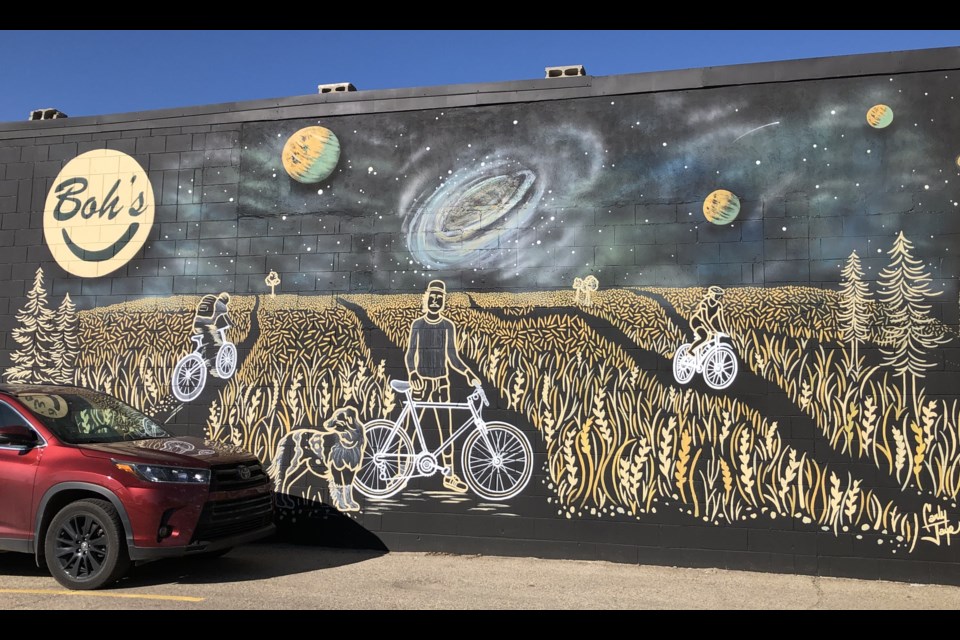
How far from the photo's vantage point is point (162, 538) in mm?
7199

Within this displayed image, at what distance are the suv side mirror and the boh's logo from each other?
361 centimetres

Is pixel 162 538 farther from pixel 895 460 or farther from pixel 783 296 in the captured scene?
pixel 895 460

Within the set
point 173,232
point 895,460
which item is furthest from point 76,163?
point 895,460

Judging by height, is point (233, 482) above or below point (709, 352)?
below

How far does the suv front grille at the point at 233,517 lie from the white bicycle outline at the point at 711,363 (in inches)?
175

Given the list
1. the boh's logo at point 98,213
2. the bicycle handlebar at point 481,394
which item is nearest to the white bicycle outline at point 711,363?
the bicycle handlebar at point 481,394

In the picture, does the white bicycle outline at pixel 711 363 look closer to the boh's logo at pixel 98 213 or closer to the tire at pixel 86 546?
the tire at pixel 86 546

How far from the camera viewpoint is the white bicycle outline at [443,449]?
30.0 ft

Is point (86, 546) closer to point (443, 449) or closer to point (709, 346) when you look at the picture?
point (443, 449)

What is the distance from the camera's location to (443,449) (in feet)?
30.8

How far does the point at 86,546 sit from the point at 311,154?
5.21m

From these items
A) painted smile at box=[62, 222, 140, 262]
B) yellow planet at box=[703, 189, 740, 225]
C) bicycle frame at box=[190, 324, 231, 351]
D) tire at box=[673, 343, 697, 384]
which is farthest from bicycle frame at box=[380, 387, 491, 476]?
painted smile at box=[62, 222, 140, 262]
